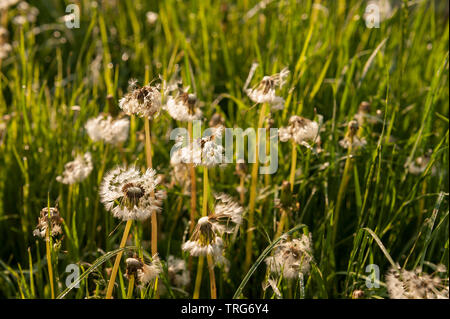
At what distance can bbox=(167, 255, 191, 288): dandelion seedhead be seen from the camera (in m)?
1.64

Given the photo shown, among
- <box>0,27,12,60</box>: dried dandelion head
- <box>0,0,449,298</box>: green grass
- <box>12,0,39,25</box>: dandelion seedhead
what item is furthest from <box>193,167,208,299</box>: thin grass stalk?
<box>12,0,39,25</box>: dandelion seedhead

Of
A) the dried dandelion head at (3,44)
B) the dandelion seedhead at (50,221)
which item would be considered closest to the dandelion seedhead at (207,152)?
the dandelion seedhead at (50,221)

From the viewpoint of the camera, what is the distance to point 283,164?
1.93 m

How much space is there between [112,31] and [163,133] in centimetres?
114

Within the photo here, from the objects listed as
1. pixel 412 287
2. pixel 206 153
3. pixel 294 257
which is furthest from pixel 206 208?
pixel 412 287

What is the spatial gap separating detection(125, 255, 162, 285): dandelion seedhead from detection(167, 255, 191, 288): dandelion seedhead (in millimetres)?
259

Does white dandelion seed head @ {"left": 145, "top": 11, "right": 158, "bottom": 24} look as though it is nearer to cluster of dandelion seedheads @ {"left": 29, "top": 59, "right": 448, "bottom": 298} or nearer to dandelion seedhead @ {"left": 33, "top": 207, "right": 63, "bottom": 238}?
cluster of dandelion seedheads @ {"left": 29, "top": 59, "right": 448, "bottom": 298}

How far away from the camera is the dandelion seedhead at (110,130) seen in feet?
5.98

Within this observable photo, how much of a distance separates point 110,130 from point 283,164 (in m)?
0.63

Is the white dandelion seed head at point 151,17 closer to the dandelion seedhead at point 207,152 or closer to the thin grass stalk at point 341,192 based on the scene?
the thin grass stalk at point 341,192

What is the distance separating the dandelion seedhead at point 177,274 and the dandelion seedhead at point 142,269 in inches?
10.2

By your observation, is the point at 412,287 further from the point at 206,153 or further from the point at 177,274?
the point at 177,274
